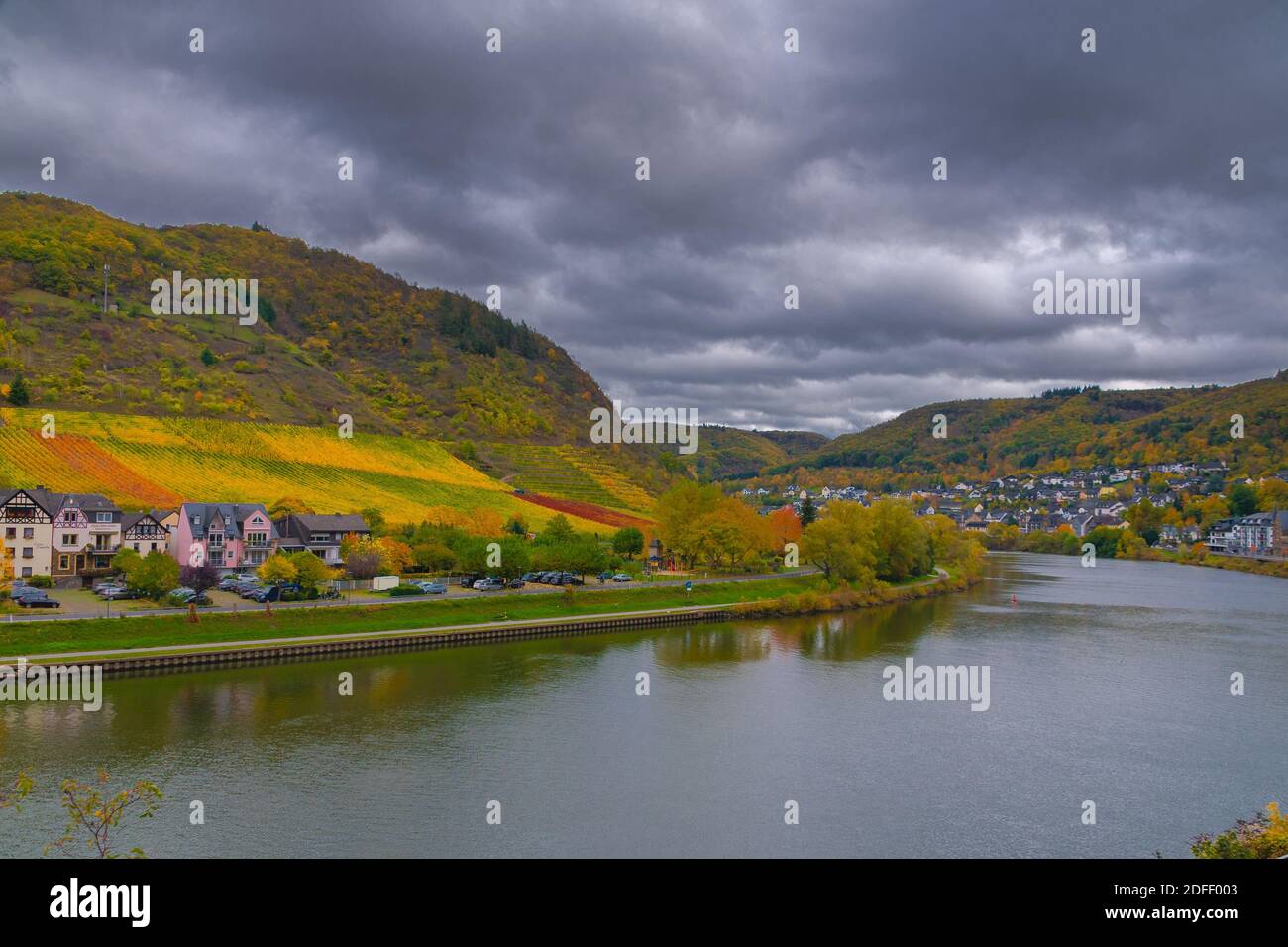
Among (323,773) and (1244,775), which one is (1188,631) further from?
(323,773)

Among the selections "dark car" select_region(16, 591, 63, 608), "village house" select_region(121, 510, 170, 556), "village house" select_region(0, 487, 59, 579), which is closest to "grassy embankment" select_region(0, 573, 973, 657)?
"dark car" select_region(16, 591, 63, 608)

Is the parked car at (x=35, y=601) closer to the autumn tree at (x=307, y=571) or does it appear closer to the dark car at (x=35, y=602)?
the dark car at (x=35, y=602)

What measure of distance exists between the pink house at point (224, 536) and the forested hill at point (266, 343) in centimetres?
3105

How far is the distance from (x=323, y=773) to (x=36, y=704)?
13.1 m

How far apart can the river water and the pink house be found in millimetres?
19799

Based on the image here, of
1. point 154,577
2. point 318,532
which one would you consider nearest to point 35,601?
point 154,577

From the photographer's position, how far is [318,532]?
191 ft

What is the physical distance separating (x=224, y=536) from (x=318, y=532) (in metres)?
6.05

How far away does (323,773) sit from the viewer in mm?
22922

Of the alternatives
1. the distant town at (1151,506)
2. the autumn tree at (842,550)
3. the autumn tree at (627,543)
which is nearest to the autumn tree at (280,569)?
the autumn tree at (627,543)

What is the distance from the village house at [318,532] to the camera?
5756cm

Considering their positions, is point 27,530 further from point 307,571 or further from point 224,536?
point 307,571

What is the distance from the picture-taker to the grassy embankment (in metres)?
34.5
